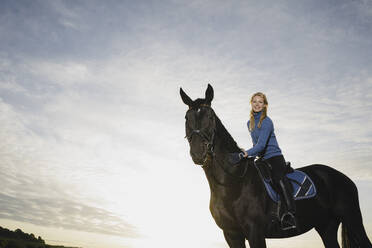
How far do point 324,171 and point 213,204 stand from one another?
11.7 ft

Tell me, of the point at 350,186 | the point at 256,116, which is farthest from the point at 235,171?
the point at 350,186

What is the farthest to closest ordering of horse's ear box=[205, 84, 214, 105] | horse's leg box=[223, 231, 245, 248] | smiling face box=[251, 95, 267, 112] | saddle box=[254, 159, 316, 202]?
smiling face box=[251, 95, 267, 112]
saddle box=[254, 159, 316, 202]
horse's leg box=[223, 231, 245, 248]
horse's ear box=[205, 84, 214, 105]

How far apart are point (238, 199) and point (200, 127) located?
173 cm

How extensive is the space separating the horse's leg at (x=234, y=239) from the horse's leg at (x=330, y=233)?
273cm

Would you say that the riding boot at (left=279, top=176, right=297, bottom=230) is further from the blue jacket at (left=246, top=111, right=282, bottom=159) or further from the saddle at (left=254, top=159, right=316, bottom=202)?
the blue jacket at (left=246, top=111, right=282, bottom=159)

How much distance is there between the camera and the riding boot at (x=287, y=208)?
5.28m

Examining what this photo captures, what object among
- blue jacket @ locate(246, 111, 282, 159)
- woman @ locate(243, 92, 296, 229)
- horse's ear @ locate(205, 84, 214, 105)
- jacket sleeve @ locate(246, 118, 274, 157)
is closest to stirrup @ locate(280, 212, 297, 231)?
woman @ locate(243, 92, 296, 229)

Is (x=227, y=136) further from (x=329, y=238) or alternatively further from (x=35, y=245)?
(x=35, y=245)

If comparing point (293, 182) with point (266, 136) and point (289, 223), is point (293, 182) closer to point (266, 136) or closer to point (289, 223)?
point (289, 223)

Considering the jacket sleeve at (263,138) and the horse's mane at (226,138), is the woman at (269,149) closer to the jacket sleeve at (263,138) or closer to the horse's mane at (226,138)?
the jacket sleeve at (263,138)

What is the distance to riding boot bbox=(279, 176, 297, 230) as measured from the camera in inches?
208

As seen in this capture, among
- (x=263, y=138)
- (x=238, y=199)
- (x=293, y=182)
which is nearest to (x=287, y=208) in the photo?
(x=293, y=182)

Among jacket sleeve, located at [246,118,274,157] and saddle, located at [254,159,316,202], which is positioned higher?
jacket sleeve, located at [246,118,274,157]

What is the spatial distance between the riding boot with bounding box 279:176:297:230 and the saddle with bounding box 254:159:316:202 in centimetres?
17
